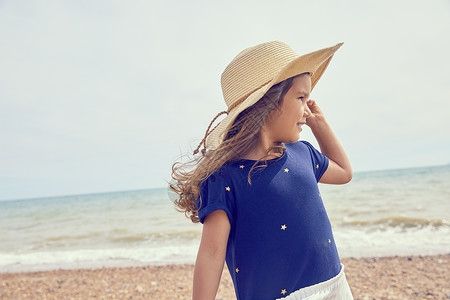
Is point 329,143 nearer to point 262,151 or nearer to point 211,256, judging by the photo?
point 262,151

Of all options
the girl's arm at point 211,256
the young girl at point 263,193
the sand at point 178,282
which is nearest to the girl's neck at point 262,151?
the young girl at point 263,193

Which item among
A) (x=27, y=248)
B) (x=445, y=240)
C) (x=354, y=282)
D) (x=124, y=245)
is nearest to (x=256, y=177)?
(x=354, y=282)

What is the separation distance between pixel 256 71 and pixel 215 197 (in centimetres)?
56

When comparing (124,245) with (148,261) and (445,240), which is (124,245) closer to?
(148,261)

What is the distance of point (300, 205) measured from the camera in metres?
1.28

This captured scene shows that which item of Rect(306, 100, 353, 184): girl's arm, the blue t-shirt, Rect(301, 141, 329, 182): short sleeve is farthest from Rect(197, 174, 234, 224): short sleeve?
Rect(306, 100, 353, 184): girl's arm

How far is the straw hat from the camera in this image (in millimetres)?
1313

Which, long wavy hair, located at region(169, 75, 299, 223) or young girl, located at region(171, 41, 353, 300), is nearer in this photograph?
young girl, located at region(171, 41, 353, 300)

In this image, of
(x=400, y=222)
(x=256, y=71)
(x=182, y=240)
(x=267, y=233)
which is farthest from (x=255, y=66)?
(x=400, y=222)

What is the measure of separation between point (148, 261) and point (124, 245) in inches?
88.2

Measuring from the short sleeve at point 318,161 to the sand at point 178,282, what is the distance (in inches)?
130

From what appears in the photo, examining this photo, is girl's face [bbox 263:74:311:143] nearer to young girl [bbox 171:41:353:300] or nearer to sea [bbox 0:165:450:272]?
young girl [bbox 171:41:353:300]

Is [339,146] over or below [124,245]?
over

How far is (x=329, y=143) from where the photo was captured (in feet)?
5.55
